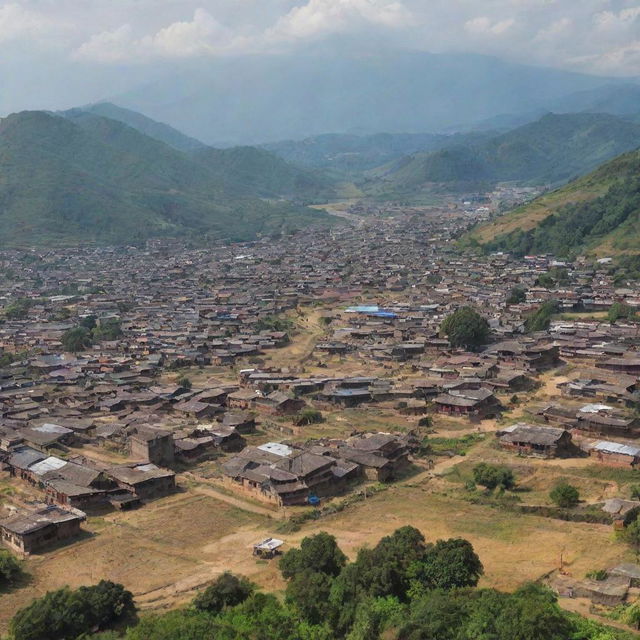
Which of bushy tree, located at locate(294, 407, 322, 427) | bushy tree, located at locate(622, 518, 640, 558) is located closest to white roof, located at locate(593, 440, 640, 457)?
bushy tree, located at locate(622, 518, 640, 558)

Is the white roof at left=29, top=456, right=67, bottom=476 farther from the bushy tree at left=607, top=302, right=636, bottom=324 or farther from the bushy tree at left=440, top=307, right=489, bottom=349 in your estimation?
the bushy tree at left=607, top=302, right=636, bottom=324

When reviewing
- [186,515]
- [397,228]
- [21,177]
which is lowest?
[186,515]

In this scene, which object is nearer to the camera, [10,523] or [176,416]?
[10,523]

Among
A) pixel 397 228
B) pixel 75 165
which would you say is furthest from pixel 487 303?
pixel 75 165

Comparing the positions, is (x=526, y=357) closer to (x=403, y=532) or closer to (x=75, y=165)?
(x=403, y=532)

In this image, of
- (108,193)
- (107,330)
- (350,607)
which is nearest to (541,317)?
(107,330)

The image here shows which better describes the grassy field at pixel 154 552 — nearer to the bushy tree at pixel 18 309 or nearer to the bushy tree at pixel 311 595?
the bushy tree at pixel 311 595
